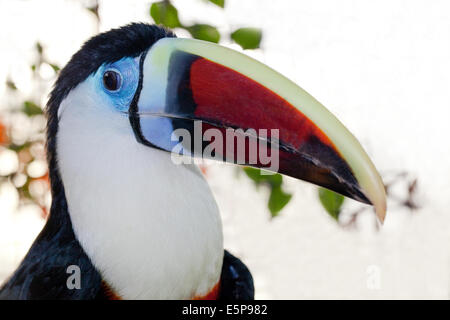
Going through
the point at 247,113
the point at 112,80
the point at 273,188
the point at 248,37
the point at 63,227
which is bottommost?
the point at 63,227

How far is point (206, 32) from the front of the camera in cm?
125

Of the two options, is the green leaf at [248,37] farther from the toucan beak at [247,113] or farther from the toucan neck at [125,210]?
the toucan neck at [125,210]

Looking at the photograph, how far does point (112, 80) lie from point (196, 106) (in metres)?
0.23

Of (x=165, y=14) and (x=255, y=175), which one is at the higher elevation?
(x=165, y=14)

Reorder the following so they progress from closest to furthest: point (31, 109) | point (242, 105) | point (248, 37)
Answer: point (242, 105)
point (248, 37)
point (31, 109)

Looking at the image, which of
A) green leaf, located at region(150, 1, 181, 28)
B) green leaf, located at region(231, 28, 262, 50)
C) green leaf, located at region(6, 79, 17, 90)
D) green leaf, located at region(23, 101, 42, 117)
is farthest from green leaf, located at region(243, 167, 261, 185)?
green leaf, located at region(6, 79, 17, 90)

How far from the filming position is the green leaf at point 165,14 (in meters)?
1.28

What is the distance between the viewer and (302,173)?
3.55 feet

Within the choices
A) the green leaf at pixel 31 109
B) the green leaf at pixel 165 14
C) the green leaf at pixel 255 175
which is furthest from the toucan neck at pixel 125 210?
the green leaf at pixel 31 109

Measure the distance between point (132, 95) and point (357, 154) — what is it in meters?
0.55

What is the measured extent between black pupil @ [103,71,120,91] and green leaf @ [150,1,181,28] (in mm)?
217

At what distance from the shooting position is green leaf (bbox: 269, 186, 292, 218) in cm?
122

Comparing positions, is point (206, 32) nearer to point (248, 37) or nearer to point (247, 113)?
point (248, 37)

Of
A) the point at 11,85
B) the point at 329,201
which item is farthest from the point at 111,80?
the point at 11,85
